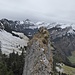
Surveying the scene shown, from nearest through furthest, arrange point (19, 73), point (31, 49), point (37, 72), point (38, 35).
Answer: point (37, 72)
point (31, 49)
point (38, 35)
point (19, 73)

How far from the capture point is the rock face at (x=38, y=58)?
78.1 feet

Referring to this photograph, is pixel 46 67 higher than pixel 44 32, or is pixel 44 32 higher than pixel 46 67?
pixel 44 32

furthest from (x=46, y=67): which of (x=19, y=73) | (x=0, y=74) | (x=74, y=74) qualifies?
(x=74, y=74)

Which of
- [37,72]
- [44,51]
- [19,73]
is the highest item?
[44,51]

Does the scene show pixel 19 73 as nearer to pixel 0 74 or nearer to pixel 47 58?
pixel 0 74

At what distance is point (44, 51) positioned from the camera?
24812 millimetres

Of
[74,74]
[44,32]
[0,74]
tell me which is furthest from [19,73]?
[74,74]

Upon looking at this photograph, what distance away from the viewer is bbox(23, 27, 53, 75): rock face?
23.8 metres

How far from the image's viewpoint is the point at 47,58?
2500 cm

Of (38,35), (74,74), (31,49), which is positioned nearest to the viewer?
(31,49)

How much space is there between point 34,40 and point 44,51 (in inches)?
65.8

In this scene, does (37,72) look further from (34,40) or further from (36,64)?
(34,40)

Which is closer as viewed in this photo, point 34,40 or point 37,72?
point 37,72

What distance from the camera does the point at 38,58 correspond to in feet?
79.9
